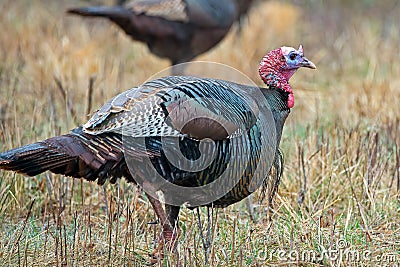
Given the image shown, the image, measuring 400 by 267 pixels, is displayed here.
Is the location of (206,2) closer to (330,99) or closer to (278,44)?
(330,99)

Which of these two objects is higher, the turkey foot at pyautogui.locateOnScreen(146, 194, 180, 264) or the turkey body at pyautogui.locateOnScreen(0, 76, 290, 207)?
the turkey body at pyautogui.locateOnScreen(0, 76, 290, 207)

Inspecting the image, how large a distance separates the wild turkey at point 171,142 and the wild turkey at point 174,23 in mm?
3229

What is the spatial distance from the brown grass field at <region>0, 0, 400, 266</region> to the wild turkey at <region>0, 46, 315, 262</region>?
231mm

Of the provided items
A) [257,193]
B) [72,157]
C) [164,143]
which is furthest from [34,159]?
[257,193]

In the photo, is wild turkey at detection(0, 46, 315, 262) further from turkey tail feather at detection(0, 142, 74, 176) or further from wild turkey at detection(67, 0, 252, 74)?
wild turkey at detection(67, 0, 252, 74)

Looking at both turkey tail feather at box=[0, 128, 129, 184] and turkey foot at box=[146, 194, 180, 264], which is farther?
turkey foot at box=[146, 194, 180, 264]

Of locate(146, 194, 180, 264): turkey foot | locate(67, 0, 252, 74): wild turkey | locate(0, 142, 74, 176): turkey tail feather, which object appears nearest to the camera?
locate(0, 142, 74, 176): turkey tail feather

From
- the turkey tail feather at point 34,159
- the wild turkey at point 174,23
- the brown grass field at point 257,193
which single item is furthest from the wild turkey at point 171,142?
the wild turkey at point 174,23

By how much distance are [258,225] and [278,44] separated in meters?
5.15

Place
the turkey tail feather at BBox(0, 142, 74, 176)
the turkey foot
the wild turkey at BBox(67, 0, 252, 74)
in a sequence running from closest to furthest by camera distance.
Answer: the turkey tail feather at BBox(0, 142, 74, 176), the turkey foot, the wild turkey at BBox(67, 0, 252, 74)

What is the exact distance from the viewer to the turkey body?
110 inches

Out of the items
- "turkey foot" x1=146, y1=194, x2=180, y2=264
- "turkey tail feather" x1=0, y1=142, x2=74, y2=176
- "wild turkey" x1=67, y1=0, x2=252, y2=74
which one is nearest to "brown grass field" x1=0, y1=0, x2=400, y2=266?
"turkey foot" x1=146, y1=194, x2=180, y2=264

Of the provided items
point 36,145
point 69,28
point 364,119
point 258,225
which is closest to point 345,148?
point 258,225

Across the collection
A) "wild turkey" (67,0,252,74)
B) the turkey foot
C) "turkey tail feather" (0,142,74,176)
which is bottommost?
the turkey foot
